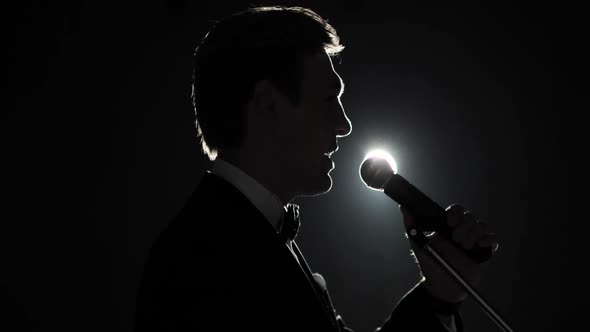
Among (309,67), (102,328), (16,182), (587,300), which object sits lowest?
(102,328)

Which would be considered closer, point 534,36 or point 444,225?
point 444,225

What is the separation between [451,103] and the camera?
3.34 metres

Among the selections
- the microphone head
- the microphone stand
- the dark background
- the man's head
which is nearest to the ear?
the man's head

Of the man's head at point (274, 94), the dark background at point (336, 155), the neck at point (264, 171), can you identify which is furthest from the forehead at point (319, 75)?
the dark background at point (336, 155)

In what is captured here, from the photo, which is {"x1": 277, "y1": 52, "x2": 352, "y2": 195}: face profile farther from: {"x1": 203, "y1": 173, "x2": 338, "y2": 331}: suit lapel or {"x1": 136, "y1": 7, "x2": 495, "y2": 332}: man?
{"x1": 203, "y1": 173, "x2": 338, "y2": 331}: suit lapel

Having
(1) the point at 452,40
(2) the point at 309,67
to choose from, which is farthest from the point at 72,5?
(2) the point at 309,67

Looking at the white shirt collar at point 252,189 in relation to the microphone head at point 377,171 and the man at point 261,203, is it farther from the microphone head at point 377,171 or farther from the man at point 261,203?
the microphone head at point 377,171

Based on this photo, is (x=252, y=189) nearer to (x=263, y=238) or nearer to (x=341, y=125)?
(x=263, y=238)

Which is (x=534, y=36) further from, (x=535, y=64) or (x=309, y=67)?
(x=309, y=67)

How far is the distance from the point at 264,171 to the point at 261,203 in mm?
63

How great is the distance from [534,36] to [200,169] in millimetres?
2344

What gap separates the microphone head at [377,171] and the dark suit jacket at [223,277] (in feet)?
0.92

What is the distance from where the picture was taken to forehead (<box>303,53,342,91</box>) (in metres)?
1.04

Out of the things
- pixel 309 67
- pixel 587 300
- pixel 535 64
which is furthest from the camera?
pixel 535 64
